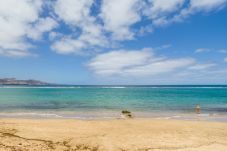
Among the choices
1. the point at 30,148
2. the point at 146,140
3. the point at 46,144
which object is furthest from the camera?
the point at 146,140

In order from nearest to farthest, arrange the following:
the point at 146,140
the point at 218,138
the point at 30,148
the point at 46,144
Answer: the point at 30,148
the point at 46,144
the point at 146,140
the point at 218,138

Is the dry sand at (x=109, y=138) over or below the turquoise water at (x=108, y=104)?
below

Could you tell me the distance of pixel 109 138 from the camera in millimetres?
14062

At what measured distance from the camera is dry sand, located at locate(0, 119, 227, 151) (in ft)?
40.5

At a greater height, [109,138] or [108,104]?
[108,104]

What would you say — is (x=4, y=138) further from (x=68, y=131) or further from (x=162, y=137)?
(x=162, y=137)

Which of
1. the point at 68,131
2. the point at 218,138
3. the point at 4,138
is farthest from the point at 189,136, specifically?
the point at 4,138

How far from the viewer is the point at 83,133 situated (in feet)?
50.7

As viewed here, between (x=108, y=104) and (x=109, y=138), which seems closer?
(x=109, y=138)

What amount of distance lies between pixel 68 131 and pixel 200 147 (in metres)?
8.09

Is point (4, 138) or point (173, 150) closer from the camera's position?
point (173, 150)

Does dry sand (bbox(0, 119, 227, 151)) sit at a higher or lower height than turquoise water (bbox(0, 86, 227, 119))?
lower

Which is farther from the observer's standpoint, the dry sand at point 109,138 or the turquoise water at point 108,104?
the turquoise water at point 108,104

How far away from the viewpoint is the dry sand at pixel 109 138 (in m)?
12.3
